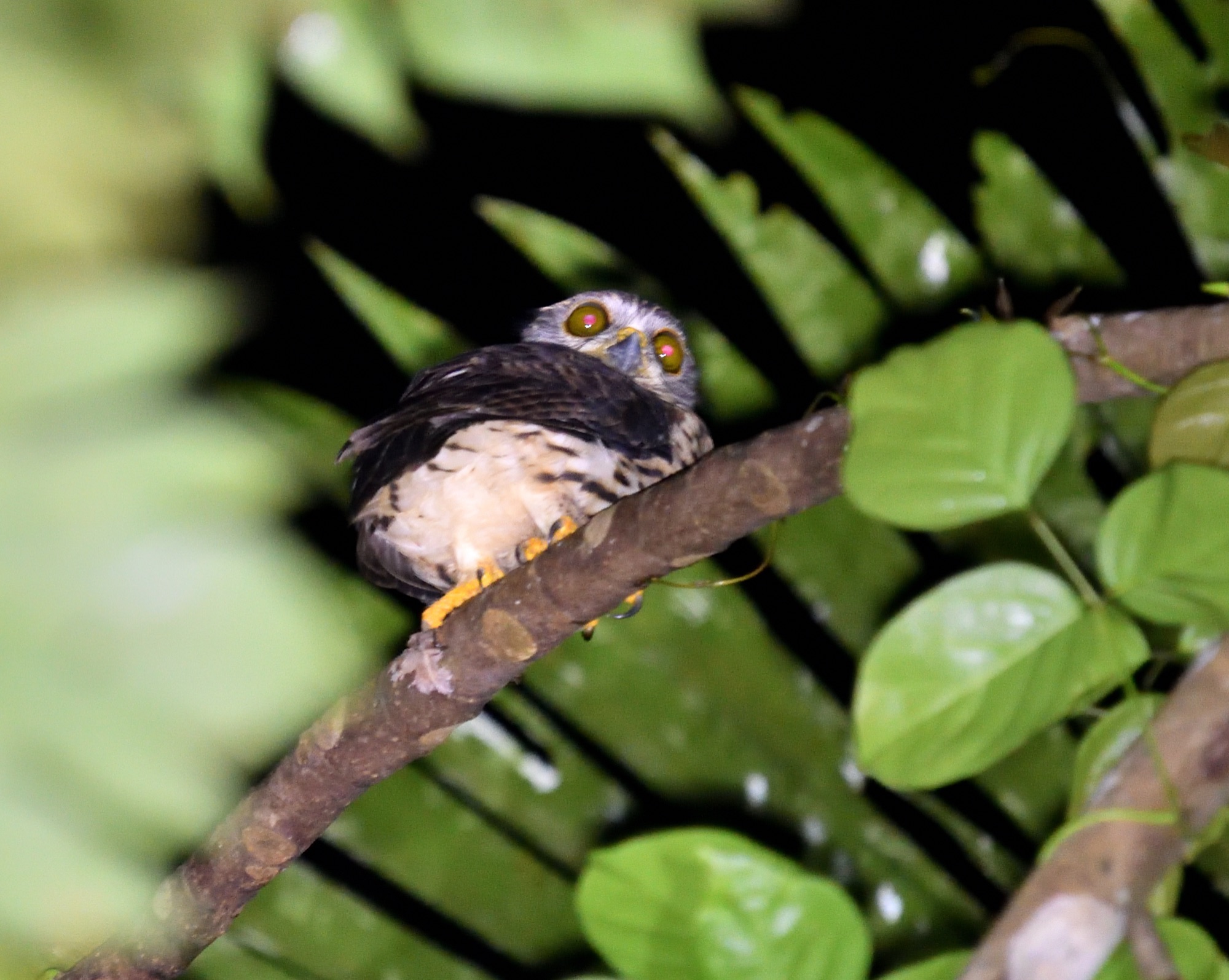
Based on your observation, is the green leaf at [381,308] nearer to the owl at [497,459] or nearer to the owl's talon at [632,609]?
the owl at [497,459]

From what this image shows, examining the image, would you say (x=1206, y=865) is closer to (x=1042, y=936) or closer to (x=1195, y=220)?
(x=1195, y=220)

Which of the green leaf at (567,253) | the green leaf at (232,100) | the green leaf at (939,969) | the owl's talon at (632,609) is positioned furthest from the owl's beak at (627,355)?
the green leaf at (232,100)

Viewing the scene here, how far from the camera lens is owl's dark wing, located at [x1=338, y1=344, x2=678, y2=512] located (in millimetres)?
1747

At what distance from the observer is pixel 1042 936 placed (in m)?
0.83

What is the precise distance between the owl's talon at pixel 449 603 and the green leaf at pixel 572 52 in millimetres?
1252

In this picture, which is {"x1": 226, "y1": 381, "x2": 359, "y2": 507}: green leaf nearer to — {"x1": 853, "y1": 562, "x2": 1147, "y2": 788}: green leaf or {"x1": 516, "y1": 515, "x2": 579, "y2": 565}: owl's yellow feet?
{"x1": 516, "y1": 515, "x2": 579, "y2": 565}: owl's yellow feet

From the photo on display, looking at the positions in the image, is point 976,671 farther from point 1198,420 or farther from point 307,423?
point 307,423

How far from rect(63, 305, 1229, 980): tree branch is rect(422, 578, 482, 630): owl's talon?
22 centimetres

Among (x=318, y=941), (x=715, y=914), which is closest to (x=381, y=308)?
(x=318, y=941)

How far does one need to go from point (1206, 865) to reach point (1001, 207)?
1.17 m

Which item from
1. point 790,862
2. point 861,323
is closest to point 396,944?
point 790,862

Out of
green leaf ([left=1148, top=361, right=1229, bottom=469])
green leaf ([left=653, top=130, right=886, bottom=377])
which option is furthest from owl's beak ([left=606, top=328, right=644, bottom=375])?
green leaf ([left=1148, top=361, right=1229, bottom=469])

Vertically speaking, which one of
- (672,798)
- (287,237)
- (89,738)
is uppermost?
(89,738)

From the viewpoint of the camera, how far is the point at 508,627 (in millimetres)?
1427
